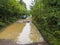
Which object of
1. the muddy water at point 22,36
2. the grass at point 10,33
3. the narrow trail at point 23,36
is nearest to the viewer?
the narrow trail at point 23,36

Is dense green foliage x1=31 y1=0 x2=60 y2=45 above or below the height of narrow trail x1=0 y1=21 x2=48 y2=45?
above

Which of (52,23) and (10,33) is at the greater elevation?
(52,23)

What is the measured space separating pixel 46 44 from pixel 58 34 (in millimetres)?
1375

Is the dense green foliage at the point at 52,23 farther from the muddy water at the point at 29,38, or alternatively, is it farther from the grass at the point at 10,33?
the grass at the point at 10,33

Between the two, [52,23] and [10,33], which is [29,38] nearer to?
[52,23]

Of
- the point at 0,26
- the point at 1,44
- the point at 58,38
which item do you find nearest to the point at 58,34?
the point at 58,38

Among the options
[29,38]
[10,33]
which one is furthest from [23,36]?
[10,33]

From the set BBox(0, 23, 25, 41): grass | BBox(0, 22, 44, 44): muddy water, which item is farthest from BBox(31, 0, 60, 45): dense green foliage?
BBox(0, 23, 25, 41): grass

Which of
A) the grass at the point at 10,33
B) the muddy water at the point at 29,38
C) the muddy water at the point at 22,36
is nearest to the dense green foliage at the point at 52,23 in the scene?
the muddy water at the point at 29,38

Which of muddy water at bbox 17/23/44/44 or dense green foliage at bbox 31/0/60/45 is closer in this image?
dense green foliage at bbox 31/0/60/45


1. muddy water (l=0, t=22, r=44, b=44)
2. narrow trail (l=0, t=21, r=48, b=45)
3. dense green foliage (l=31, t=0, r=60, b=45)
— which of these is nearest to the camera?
dense green foliage (l=31, t=0, r=60, b=45)

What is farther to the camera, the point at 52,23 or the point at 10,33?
the point at 10,33

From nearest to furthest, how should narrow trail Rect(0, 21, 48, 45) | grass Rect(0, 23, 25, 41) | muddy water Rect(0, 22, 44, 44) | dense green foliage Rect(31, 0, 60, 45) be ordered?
dense green foliage Rect(31, 0, 60, 45), narrow trail Rect(0, 21, 48, 45), muddy water Rect(0, 22, 44, 44), grass Rect(0, 23, 25, 41)

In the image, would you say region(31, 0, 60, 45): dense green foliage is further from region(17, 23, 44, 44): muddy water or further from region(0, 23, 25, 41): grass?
region(0, 23, 25, 41): grass
